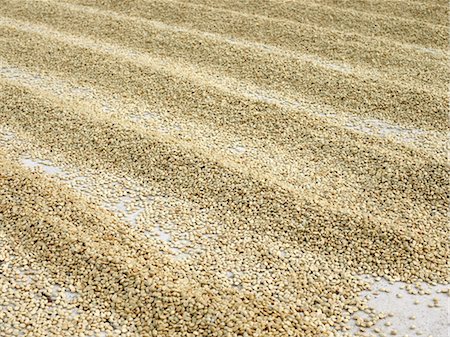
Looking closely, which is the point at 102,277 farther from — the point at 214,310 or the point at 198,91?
the point at 198,91

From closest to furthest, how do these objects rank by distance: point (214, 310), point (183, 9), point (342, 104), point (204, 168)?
point (214, 310), point (204, 168), point (342, 104), point (183, 9)

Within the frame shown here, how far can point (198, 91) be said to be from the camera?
5109mm

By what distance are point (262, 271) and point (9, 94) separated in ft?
10.5

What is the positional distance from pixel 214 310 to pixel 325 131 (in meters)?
2.12

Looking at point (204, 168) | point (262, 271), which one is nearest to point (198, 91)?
point (204, 168)

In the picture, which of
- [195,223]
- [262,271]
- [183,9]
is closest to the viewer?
[262,271]

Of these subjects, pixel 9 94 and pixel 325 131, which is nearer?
pixel 325 131

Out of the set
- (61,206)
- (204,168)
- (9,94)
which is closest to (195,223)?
(204,168)

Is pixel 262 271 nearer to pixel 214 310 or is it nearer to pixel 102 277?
pixel 214 310

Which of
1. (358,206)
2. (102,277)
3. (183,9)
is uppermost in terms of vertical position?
(183,9)

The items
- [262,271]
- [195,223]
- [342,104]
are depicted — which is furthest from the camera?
[342,104]

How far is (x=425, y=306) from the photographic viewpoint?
320 centimetres

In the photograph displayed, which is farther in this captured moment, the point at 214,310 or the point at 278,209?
the point at 278,209

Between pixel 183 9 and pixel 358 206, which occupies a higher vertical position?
pixel 183 9
